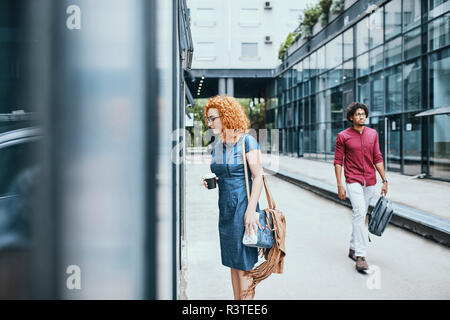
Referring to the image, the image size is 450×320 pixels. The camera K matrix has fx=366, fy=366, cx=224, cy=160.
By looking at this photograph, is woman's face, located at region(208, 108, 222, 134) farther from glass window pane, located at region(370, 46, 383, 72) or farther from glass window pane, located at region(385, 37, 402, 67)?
glass window pane, located at region(370, 46, 383, 72)

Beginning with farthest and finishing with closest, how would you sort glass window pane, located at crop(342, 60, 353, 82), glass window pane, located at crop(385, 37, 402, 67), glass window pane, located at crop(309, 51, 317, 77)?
glass window pane, located at crop(309, 51, 317, 77) → glass window pane, located at crop(342, 60, 353, 82) → glass window pane, located at crop(385, 37, 402, 67)

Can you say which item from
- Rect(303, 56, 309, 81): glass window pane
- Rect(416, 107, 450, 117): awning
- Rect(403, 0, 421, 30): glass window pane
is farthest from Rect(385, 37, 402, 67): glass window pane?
Rect(303, 56, 309, 81): glass window pane

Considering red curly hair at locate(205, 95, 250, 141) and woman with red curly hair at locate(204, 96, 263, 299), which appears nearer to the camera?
woman with red curly hair at locate(204, 96, 263, 299)

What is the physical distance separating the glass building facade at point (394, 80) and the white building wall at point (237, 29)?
9435 millimetres

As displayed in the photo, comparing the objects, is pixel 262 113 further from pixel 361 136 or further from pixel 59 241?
pixel 59 241

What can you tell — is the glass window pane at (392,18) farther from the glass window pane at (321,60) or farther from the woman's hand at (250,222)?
the woman's hand at (250,222)

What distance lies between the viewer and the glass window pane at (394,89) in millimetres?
13615

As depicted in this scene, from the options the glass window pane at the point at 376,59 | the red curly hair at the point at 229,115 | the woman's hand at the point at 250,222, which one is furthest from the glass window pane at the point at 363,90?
the woman's hand at the point at 250,222

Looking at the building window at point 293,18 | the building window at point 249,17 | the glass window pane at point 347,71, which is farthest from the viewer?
the building window at point 293,18

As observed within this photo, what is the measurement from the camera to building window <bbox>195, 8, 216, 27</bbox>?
3041cm

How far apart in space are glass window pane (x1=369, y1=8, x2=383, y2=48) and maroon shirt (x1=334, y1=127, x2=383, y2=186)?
490 inches

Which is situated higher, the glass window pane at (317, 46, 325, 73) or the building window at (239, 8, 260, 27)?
the building window at (239, 8, 260, 27)

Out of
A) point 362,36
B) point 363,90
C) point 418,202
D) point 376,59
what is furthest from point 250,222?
point 362,36
